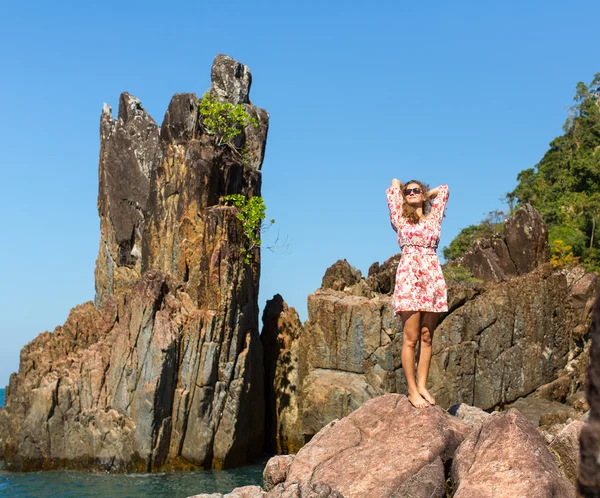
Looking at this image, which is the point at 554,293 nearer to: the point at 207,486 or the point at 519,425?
the point at 207,486

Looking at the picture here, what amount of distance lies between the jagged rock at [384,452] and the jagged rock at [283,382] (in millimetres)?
16247

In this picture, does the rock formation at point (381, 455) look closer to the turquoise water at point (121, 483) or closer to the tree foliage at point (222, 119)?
the turquoise water at point (121, 483)

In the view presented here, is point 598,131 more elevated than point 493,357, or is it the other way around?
point 598,131

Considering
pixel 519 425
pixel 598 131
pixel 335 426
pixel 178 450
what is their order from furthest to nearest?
1. pixel 598 131
2. pixel 178 450
3. pixel 335 426
4. pixel 519 425

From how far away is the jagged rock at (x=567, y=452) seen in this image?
8.91 metres

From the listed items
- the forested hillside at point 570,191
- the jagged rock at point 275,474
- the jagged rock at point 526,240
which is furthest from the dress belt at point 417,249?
the forested hillside at point 570,191

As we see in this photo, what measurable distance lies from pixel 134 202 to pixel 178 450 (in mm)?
9997

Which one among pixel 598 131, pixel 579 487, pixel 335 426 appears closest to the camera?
pixel 579 487

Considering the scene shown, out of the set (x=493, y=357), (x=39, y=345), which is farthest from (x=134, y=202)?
(x=493, y=357)

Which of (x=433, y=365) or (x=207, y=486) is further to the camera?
(x=433, y=365)

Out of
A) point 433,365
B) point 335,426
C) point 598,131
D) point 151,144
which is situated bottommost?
point 335,426

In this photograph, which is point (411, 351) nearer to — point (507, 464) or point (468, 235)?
point (507, 464)

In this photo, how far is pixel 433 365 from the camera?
23.9m

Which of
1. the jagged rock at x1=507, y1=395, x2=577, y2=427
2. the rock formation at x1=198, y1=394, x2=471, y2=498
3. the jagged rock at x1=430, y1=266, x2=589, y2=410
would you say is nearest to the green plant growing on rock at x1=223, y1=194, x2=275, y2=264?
the jagged rock at x1=430, y1=266, x2=589, y2=410
